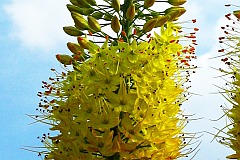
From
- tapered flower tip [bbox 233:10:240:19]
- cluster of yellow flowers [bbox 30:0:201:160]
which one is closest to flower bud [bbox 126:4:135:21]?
cluster of yellow flowers [bbox 30:0:201:160]

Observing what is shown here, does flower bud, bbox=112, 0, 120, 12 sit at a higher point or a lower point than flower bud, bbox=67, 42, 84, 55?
higher

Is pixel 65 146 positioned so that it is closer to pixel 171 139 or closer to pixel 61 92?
pixel 61 92

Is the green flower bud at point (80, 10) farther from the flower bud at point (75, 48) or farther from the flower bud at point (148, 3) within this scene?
the flower bud at point (148, 3)

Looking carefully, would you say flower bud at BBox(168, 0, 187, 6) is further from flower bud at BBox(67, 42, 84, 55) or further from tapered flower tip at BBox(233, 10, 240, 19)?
flower bud at BBox(67, 42, 84, 55)

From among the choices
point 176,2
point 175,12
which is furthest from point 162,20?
point 176,2

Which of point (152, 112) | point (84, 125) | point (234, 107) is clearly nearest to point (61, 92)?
point (84, 125)

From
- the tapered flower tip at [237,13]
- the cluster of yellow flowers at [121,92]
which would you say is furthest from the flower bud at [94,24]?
the tapered flower tip at [237,13]

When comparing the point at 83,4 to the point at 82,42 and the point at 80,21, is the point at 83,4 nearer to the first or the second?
the point at 80,21

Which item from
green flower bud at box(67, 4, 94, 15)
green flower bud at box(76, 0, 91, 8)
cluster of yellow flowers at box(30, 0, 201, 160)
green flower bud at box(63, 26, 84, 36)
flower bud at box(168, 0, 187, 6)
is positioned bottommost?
cluster of yellow flowers at box(30, 0, 201, 160)
